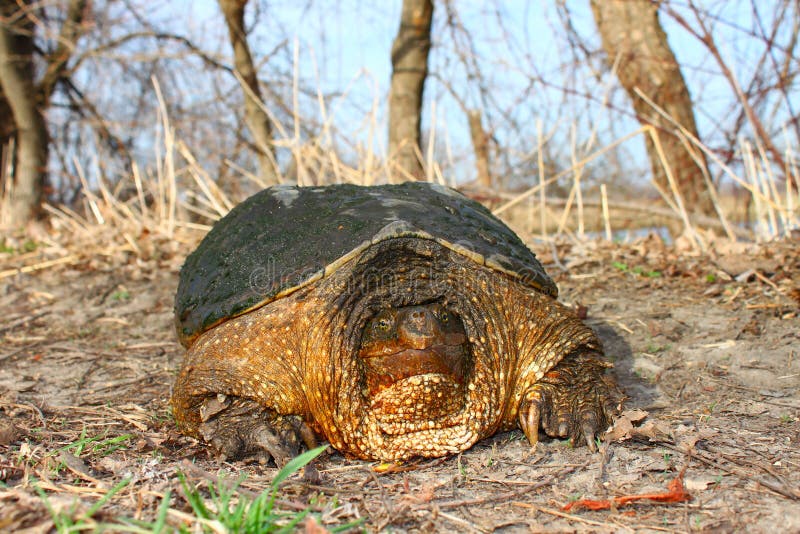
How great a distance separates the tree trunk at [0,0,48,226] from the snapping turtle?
796 centimetres

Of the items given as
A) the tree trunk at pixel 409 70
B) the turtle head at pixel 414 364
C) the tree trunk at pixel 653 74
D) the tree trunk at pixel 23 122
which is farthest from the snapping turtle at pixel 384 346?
the tree trunk at pixel 23 122

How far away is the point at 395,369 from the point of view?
1893 mm

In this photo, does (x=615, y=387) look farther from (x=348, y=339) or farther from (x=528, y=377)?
(x=348, y=339)

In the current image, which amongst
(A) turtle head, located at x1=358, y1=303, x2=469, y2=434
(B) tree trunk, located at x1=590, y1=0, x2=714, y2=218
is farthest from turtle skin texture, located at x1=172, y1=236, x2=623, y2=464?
(B) tree trunk, located at x1=590, y1=0, x2=714, y2=218

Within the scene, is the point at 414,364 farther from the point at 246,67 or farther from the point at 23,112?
the point at 23,112

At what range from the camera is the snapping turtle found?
6.41 feet

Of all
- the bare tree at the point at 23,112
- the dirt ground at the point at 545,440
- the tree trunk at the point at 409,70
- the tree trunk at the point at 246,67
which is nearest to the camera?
the dirt ground at the point at 545,440

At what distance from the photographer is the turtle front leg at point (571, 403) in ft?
6.61

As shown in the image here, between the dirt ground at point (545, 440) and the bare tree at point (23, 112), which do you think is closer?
the dirt ground at point (545, 440)

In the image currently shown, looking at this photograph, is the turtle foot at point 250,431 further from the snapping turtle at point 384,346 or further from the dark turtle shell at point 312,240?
the dark turtle shell at point 312,240

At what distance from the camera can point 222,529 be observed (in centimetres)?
122

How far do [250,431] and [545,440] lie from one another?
976 millimetres

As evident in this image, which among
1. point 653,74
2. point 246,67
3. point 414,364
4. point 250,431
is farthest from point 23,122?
point 414,364

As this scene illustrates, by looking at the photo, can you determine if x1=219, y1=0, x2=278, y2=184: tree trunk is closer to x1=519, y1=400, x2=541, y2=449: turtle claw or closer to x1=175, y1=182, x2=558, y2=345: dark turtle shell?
x1=175, y1=182, x2=558, y2=345: dark turtle shell
